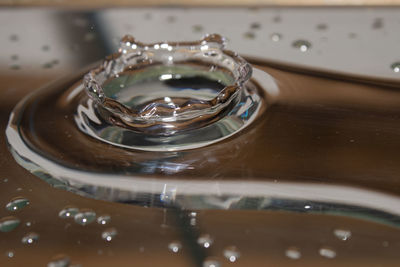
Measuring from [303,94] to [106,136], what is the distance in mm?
171

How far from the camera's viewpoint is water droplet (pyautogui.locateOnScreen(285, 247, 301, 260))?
30 centimetres

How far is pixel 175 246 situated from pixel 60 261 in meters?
0.06

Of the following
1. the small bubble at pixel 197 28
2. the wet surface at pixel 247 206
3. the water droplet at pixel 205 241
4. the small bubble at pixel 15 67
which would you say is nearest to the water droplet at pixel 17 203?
the wet surface at pixel 247 206

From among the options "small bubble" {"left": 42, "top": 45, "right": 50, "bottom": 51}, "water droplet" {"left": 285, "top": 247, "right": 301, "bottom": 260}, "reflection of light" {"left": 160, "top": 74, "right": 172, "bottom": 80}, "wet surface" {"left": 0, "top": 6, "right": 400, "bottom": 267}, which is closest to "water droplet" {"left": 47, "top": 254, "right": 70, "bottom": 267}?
"wet surface" {"left": 0, "top": 6, "right": 400, "bottom": 267}

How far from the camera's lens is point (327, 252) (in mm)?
303

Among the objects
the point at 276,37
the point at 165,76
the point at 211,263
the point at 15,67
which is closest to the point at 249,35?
the point at 276,37

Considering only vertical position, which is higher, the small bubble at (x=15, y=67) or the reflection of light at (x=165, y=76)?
the reflection of light at (x=165, y=76)

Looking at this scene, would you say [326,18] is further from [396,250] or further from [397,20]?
[396,250]

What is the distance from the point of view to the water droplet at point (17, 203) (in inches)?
13.5

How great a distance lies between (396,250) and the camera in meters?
0.30

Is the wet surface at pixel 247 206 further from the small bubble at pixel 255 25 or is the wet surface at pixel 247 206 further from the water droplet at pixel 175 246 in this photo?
the small bubble at pixel 255 25

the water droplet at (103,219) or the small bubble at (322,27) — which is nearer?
the water droplet at (103,219)

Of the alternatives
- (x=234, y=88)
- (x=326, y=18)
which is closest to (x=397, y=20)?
(x=326, y=18)

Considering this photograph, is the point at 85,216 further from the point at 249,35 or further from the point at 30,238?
the point at 249,35
